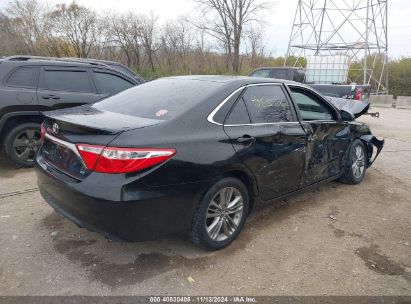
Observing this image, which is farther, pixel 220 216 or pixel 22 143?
pixel 22 143

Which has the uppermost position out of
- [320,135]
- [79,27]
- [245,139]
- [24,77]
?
[79,27]

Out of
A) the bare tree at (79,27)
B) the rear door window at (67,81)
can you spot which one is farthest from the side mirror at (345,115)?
the bare tree at (79,27)

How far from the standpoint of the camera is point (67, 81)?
5.93m

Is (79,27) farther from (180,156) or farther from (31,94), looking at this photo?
(180,156)

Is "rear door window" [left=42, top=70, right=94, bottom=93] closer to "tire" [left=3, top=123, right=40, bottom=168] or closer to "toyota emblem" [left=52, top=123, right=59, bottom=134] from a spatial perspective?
"tire" [left=3, top=123, right=40, bottom=168]

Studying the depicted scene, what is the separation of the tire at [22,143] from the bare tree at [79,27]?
2426 cm

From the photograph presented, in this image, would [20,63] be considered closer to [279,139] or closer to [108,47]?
[279,139]

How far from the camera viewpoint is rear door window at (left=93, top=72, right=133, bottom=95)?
6.27 metres

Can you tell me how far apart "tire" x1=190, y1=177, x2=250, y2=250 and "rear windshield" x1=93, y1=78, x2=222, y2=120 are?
77 centimetres

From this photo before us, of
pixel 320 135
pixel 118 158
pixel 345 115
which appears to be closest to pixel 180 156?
pixel 118 158

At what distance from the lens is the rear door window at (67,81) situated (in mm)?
5738

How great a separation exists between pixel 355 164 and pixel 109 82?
437cm

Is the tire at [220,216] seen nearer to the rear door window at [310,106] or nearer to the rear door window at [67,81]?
the rear door window at [310,106]

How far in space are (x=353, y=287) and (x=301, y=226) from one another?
42.2 inches
